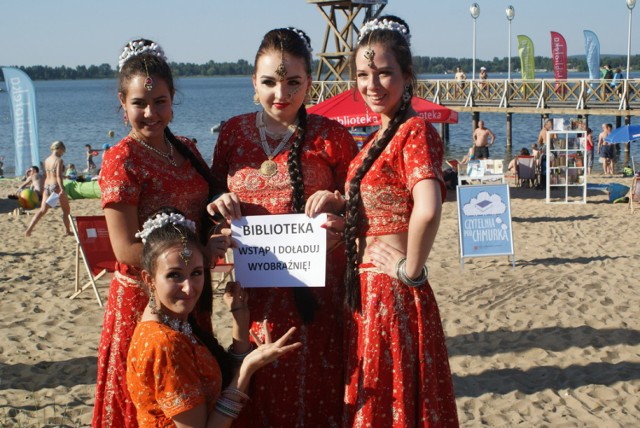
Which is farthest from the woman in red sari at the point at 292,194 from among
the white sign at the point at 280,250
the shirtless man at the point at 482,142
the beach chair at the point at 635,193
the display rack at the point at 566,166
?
the shirtless man at the point at 482,142

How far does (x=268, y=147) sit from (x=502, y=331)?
458cm

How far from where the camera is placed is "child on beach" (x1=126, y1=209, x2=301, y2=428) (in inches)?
105

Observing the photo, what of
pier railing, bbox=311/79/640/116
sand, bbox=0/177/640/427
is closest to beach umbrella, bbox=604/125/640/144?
sand, bbox=0/177/640/427

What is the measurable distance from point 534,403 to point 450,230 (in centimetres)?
727

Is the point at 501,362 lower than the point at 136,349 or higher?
lower

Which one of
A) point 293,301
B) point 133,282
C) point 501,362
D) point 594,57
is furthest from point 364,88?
point 594,57

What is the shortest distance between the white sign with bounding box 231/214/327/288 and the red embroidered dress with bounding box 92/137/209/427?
27cm

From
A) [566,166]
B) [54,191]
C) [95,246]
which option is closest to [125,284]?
[95,246]

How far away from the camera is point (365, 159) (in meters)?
2.95

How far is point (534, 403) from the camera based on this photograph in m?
5.47

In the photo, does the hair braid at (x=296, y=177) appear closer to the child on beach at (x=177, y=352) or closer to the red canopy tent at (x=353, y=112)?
the child on beach at (x=177, y=352)

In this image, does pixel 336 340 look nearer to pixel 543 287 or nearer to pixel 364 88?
pixel 364 88

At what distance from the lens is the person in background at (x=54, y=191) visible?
1316cm

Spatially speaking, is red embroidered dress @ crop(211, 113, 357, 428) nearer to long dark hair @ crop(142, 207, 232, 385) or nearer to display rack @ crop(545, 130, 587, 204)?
long dark hair @ crop(142, 207, 232, 385)
